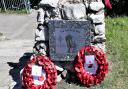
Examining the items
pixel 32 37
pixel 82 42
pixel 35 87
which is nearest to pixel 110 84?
pixel 82 42

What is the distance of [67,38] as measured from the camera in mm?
5898

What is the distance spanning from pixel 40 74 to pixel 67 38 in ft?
2.26

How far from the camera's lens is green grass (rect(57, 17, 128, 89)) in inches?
229

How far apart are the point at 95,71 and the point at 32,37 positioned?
395 cm

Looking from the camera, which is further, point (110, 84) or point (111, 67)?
point (111, 67)

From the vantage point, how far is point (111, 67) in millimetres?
6379

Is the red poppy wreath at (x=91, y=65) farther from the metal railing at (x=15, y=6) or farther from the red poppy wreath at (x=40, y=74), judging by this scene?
the metal railing at (x=15, y=6)

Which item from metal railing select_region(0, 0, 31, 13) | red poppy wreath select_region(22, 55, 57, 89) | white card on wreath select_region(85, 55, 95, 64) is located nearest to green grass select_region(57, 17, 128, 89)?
red poppy wreath select_region(22, 55, 57, 89)

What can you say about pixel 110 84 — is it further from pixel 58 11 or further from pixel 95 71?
pixel 58 11

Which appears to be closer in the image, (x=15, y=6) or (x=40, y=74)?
(x=40, y=74)

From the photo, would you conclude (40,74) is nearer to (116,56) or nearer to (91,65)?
(91,65)

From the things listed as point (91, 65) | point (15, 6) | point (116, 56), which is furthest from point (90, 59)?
point (15, 6)

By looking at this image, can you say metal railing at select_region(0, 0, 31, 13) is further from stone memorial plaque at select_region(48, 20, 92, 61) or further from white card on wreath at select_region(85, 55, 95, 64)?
white card on wreath at select_region(85, 55, 95, 64)

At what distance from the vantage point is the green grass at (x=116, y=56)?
5.83 meters
